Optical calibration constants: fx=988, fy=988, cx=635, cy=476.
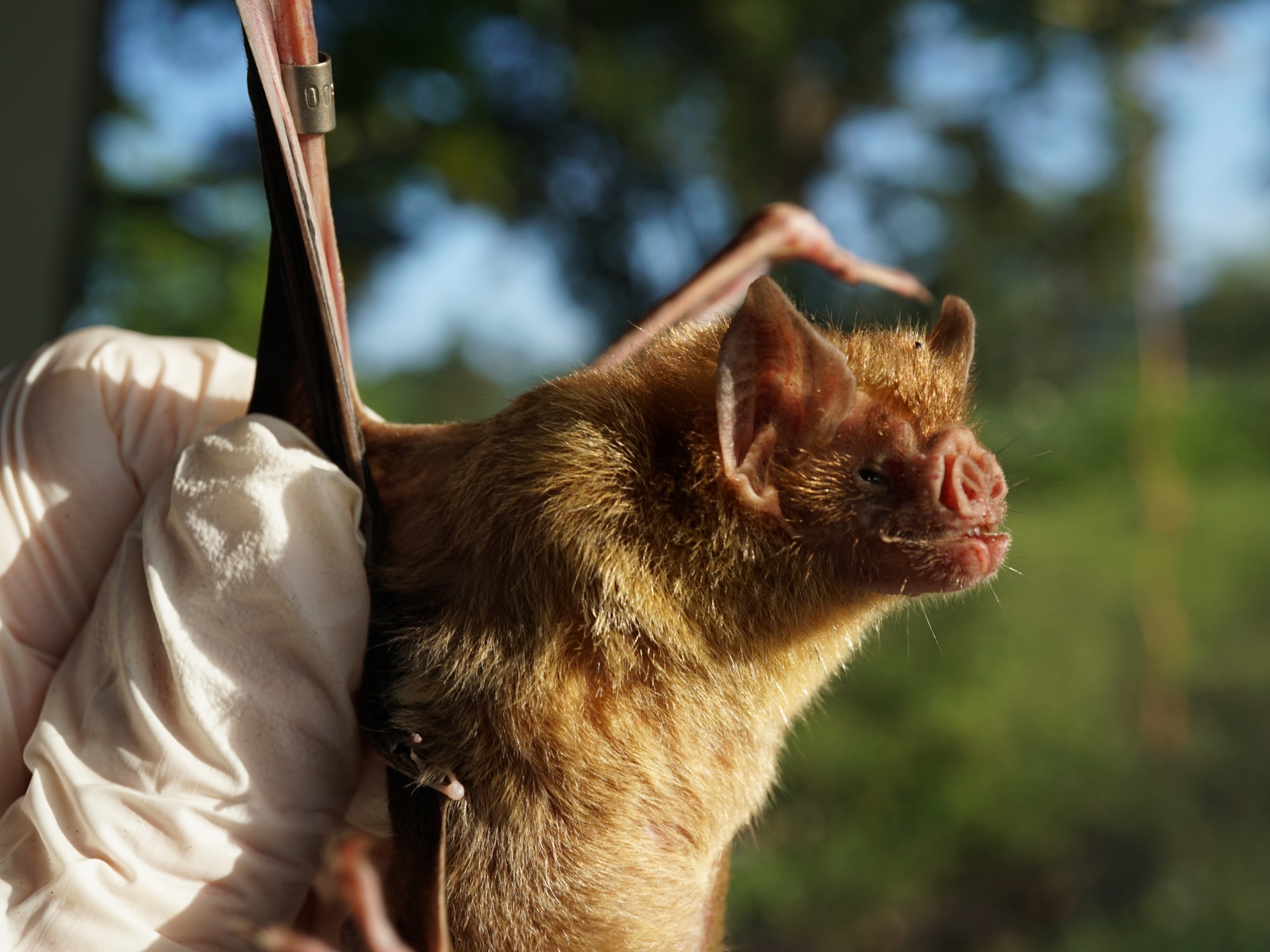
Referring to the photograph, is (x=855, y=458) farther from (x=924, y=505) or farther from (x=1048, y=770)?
(x=1048, y=770)

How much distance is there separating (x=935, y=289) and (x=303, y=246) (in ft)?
11.2

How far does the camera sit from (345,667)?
0.79m

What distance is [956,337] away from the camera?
0.88 metres

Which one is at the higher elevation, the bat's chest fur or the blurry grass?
the bat's chest fur

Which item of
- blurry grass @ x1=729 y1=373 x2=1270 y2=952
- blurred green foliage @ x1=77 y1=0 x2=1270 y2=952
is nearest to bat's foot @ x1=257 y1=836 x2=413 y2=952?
blurred green foliage @ x1=77 y1=0 x2=1270 y2=952

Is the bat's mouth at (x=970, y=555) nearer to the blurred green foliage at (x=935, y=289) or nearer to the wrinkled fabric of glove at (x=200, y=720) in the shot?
the wrinkled fabric of glove at (x=200, y=720)

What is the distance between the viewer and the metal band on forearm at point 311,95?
0.80 metres

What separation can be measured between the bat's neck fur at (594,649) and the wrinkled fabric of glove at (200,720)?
0.08 m

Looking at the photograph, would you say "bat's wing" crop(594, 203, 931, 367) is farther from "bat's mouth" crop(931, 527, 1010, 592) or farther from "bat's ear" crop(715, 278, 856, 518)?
"bat's mouth" crop(931, 527, 1010, 592)

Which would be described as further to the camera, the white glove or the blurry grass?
the blurry grass

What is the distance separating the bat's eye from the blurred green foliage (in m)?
2.98

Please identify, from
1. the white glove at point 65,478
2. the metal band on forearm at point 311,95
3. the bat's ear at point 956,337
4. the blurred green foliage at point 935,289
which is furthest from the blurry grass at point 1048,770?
the metal band on forearm at point 311,95

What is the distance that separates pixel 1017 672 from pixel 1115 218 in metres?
2.00

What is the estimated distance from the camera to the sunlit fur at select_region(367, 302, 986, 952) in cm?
74
